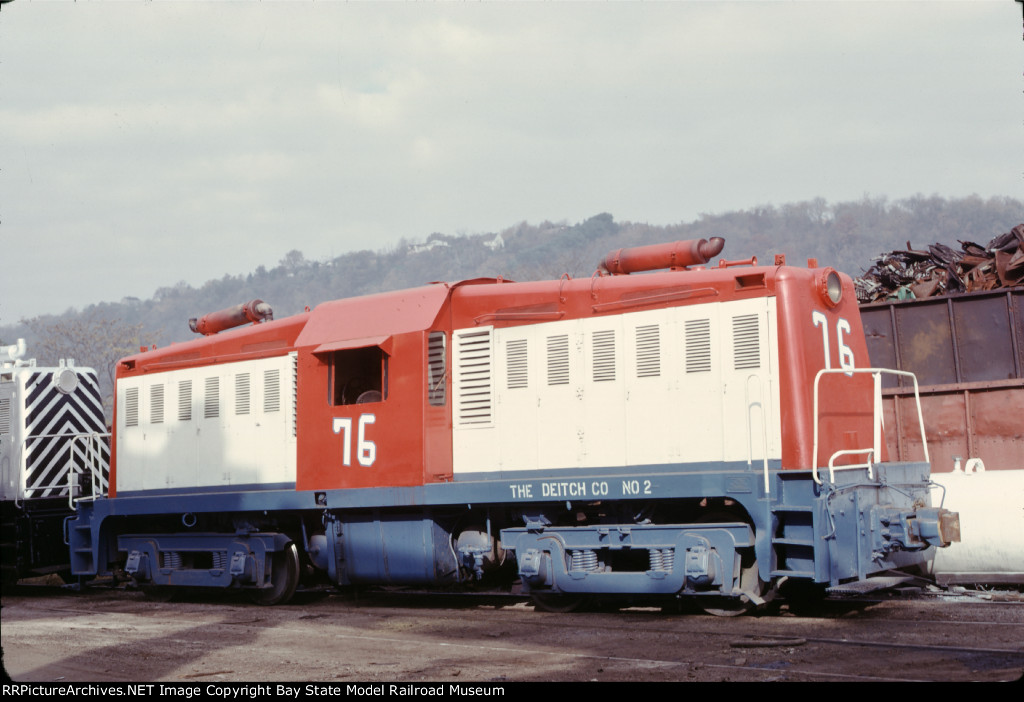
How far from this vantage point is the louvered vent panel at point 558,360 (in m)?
11.1

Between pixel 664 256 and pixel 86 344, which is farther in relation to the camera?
pixel 86 344

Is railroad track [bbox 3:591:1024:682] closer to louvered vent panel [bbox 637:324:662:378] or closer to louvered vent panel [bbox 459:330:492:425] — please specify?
louvered vent panel [bbox 459:330:492:425]

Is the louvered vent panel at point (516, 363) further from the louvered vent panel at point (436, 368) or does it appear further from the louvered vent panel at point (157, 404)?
the louvered vent panel at point (157, 404)

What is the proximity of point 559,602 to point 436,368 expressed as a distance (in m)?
2.98

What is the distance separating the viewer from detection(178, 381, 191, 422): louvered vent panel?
14.3 metres

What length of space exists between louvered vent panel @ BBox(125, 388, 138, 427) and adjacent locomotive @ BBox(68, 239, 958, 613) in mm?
1191

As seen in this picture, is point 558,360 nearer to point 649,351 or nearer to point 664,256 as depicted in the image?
point 649,351

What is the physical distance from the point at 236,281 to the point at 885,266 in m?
151

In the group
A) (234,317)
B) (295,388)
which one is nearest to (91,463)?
(234,317)

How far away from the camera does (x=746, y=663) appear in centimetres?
754

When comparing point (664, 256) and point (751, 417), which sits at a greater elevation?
point (664, 256)

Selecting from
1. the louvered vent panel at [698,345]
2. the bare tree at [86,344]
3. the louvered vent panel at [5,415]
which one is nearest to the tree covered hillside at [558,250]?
the bare tree at [86,344]

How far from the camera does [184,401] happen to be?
1432 cm
